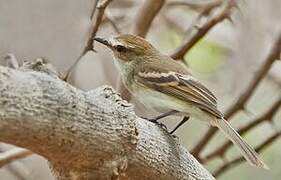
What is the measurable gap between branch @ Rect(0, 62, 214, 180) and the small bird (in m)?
0.65

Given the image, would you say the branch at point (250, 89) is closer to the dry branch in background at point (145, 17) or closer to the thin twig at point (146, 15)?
the dry branch in background at point (145, 17)

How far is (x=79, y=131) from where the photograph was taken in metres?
1.93

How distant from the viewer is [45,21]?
3.60 meters

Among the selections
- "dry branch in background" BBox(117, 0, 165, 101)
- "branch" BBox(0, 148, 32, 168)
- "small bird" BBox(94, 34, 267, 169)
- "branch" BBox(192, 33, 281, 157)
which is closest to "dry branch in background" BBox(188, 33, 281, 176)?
A: "branch" BBox(192, 33, 281, 157)

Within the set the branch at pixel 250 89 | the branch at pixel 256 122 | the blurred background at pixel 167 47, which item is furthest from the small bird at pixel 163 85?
the branch at pixel 256 122

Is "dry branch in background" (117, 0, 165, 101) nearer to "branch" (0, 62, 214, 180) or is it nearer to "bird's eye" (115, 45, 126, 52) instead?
"bird's eye" (115, 45, 126, 52)

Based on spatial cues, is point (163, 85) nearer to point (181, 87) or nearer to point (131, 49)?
point (181, 87)

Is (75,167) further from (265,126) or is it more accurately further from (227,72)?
(265,126)

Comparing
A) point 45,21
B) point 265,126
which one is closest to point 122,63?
point 45,21

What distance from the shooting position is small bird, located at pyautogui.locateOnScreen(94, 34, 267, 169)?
3.05 meters

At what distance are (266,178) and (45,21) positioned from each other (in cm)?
258

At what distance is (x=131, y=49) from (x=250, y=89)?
3.33 feet

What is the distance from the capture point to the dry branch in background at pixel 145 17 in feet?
11.9

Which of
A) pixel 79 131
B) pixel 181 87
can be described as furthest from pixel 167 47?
pixel 79 131
